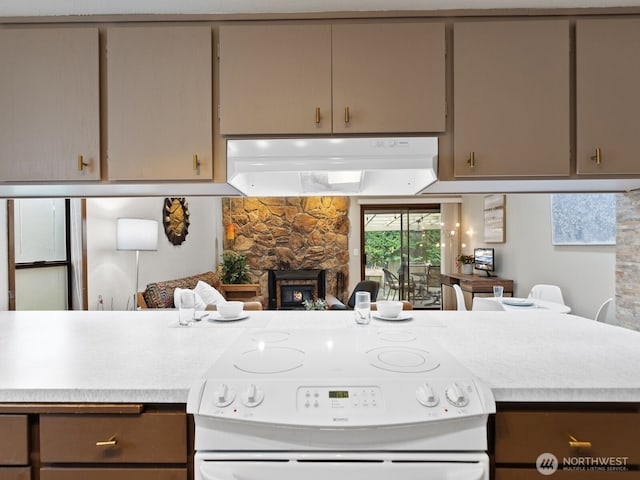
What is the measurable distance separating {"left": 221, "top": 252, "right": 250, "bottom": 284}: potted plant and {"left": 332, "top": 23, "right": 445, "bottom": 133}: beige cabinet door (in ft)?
15.7

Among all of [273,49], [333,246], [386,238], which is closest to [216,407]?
[273,49]

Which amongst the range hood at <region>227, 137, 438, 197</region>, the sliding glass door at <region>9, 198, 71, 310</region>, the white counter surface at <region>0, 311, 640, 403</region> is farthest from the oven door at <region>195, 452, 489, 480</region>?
the sliding glass door at <region>9, 198, 71, 310</region>

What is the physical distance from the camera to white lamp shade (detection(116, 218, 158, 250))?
321 centimetres

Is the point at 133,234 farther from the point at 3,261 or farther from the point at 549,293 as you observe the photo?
the point at 549,293

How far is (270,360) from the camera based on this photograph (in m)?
1.18

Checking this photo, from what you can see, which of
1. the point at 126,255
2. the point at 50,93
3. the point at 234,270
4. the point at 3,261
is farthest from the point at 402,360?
the point at 234,270

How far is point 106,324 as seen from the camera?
1712mm

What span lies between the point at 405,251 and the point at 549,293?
3126 millimetres

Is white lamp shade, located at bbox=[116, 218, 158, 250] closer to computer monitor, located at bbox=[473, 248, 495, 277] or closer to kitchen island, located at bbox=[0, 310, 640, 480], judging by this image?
kitchen island, located at bbox=[0, 310, 640, 480]

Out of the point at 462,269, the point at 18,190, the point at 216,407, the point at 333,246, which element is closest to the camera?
the point at 216,407

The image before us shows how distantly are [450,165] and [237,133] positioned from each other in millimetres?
844

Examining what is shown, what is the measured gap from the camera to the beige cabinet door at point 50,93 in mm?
1449

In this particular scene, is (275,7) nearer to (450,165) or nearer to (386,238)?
(450,165)

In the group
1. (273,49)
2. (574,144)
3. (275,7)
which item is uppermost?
(275,7)
